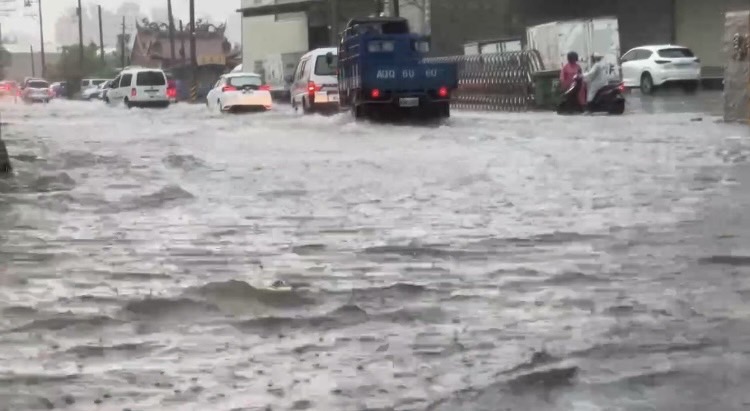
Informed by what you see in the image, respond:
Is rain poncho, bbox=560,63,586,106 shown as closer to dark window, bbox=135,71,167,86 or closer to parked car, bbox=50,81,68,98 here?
dark window, bbox=135,71,167,86

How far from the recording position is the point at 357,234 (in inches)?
342

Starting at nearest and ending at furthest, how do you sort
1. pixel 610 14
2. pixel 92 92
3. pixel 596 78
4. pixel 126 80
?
pixel 596 78, pixel 126 80, pixel 610 14, pixel 92 92

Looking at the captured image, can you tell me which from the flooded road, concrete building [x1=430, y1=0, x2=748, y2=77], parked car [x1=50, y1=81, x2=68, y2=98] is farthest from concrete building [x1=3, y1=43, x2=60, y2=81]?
the flooded road

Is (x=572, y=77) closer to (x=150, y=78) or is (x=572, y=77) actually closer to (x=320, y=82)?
(x=320, y=82)

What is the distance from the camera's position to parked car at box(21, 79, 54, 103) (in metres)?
61.6

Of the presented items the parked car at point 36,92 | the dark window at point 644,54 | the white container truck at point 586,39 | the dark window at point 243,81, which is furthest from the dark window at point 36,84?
the dark window at point 644,54

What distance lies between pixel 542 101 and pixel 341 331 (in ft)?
82.8

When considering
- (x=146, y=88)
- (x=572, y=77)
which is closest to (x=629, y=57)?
(x=572, y=77)

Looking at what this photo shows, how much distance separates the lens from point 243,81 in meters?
32.5

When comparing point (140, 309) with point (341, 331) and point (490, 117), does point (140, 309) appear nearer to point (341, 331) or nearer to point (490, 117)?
point (341, 331)

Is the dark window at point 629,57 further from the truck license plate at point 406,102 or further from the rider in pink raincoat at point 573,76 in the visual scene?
the truck license plate at point 406,102

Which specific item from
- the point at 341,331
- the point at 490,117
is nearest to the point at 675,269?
the point at 341,331

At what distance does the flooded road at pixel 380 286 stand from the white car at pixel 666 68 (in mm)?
20995

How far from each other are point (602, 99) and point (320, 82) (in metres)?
6.79
